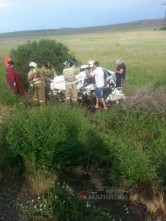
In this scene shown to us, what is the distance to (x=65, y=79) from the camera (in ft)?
37.0

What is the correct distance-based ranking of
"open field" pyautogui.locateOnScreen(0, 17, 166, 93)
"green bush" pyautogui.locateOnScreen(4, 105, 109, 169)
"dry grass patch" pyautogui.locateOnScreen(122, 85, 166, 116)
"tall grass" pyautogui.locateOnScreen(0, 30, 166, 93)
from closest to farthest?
"green bush" pyautogui.locateOnScreen(4, 105, 109, 169) → "dry grass patch" pyautogui.locateOnScreen(122, 85, 166, 116) → "tall grass" pyautogui.locateOnScreen(0, 30, 166, 93) → "open field" pyautogui.locateOnScreen(0, 17, 166, 93)

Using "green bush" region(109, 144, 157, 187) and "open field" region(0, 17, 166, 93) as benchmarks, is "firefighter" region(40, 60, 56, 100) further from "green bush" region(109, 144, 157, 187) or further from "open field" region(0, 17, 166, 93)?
"green bush" region(109, 144, 157, 187)

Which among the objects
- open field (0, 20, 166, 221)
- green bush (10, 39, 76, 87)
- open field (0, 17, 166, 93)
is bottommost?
open field (0, 17, 166, 93)

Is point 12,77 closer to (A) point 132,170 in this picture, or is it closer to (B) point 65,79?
(B) point 65,79

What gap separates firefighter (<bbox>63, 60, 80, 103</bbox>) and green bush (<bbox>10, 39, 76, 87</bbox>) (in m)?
3.82

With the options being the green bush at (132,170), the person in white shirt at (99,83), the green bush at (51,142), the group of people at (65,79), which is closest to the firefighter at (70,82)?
the group of people at (65,79)

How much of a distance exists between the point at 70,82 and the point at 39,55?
4287mm

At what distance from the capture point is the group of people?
11.1 meters

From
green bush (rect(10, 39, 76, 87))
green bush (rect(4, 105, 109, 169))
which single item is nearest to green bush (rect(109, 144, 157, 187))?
green bush (rect(4, 105, 109, 169))

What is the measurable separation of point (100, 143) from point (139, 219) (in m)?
2.16

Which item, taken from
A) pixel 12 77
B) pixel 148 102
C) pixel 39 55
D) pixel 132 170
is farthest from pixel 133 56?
pixel 132 170

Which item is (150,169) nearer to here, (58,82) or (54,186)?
(54,186)

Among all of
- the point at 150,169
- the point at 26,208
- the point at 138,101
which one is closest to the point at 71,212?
the point at 26,208

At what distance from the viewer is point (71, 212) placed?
5062 mm
